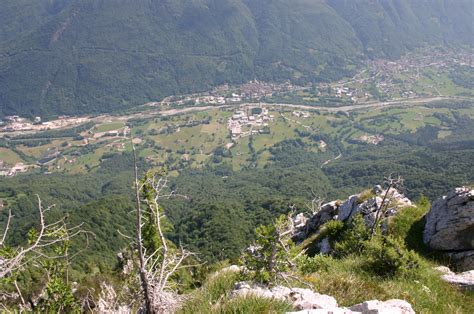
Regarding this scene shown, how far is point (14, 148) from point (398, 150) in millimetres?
188978

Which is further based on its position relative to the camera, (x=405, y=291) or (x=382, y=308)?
(x=405, y=291)

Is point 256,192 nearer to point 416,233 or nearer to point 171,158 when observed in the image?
point 171,158

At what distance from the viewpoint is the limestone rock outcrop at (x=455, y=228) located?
46.1 ft

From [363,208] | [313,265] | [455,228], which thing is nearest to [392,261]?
[313,265]

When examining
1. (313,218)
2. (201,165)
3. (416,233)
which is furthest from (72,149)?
(416,233)

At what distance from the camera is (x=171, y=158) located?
185m

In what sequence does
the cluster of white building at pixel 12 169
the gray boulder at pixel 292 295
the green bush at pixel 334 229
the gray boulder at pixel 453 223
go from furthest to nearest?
the cluster of white building at pixel 12 169, the green bush at pixel 334 229, the gray boulder at pixel 453 223, the gray boulder at pixel 292 295

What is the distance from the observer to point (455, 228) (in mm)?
14750

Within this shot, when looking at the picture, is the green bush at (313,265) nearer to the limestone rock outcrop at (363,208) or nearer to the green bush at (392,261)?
the green bush at (392,261)

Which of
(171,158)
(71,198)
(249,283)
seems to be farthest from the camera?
(171,158)

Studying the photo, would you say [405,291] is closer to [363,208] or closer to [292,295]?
[292,295]

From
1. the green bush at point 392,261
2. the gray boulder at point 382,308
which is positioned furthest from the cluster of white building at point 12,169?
the gray boulder at point 382,308

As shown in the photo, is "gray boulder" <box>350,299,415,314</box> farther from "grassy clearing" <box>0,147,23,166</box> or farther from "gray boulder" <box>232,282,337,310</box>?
"grassy clearing" <box>0,147,23,166</box>

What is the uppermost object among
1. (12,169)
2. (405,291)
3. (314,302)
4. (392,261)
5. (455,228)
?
(314,302)
